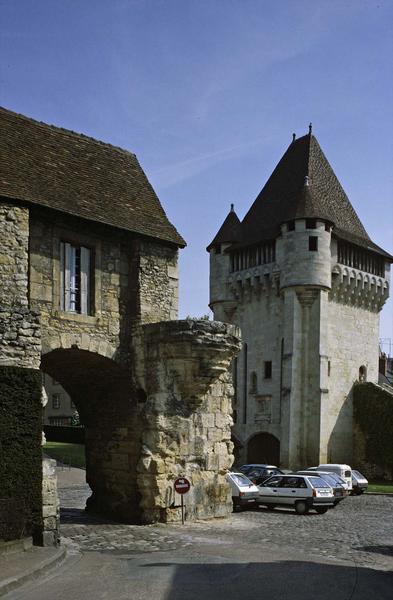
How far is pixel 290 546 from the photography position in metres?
15.9

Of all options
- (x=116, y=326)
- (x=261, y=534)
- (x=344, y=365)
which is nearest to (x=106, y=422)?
(x=116, y=326)

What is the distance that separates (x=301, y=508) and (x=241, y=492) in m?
1.83

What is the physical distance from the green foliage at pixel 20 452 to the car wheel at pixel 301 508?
32.4 ft

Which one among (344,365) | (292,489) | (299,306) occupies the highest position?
(299,306)

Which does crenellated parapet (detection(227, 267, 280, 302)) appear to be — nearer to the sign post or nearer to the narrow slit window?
the narrow slit window

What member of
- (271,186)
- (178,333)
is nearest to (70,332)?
(178,333)

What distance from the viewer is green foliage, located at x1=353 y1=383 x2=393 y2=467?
1570 inches

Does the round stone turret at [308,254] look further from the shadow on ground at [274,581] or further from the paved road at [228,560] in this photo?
the shadow on ground at [274,581]

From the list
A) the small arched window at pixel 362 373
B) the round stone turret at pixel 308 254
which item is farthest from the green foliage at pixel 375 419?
the round stone turret at pixel 308 254

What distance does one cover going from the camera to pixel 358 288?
42.3 metres

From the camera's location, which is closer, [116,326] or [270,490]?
[116,326]

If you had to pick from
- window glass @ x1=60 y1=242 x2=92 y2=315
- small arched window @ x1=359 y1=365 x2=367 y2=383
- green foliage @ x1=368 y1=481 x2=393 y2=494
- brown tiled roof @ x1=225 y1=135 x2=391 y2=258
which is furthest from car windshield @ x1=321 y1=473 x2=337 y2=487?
small arched window @ x1=359 y1=365 x2=367 y2=383

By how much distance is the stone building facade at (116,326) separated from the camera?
1770 centimetres

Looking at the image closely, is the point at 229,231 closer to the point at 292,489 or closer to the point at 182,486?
the point at 292,489
